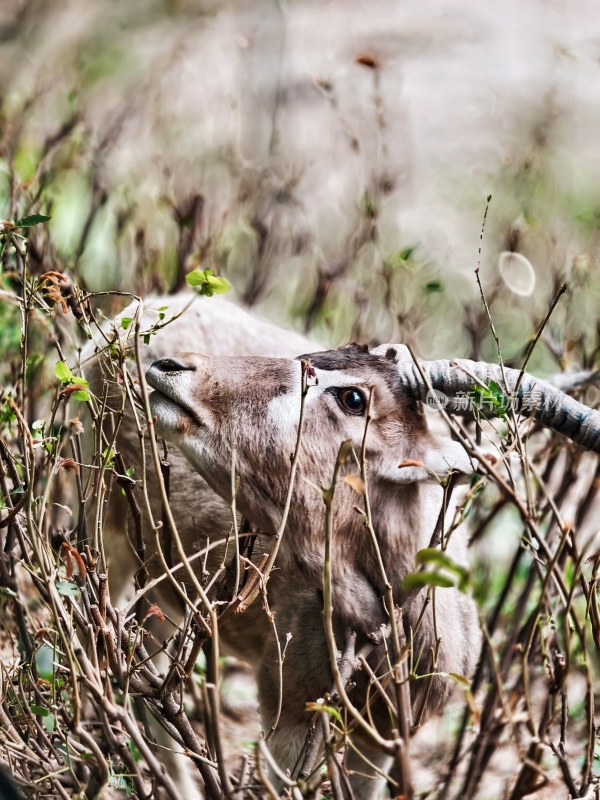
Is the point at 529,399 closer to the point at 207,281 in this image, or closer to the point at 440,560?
the point at 207,281

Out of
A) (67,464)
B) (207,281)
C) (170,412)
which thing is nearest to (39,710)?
(67,464)

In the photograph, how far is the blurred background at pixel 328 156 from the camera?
6211mm

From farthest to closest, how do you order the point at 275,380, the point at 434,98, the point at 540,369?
the point at 434,98
the point at 540,369
the point at 275,380

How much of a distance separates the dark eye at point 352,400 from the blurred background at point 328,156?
5.02ft

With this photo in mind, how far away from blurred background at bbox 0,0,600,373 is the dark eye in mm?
1529

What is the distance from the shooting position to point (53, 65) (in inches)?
348

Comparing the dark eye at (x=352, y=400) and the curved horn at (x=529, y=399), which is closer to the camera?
the curved horn at (x=529, y=399)

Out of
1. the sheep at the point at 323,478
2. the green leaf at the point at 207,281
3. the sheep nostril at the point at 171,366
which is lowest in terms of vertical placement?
the sheep at the point at 323,478

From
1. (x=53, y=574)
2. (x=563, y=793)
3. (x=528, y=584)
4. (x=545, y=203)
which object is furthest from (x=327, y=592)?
(x=545, y=203)

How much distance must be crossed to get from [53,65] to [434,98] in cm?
423

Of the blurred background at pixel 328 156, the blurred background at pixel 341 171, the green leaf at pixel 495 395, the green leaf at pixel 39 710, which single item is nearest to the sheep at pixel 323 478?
the green leaf at pixel 495 395

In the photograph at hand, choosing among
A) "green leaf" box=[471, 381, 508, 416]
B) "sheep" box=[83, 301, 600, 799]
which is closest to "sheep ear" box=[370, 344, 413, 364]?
"sheep" box=[83, 301, 600, 799]

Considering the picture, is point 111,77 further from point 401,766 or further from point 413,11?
point 401,766

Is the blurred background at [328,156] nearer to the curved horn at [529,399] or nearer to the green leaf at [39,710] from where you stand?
the curved horn at [529,399]
